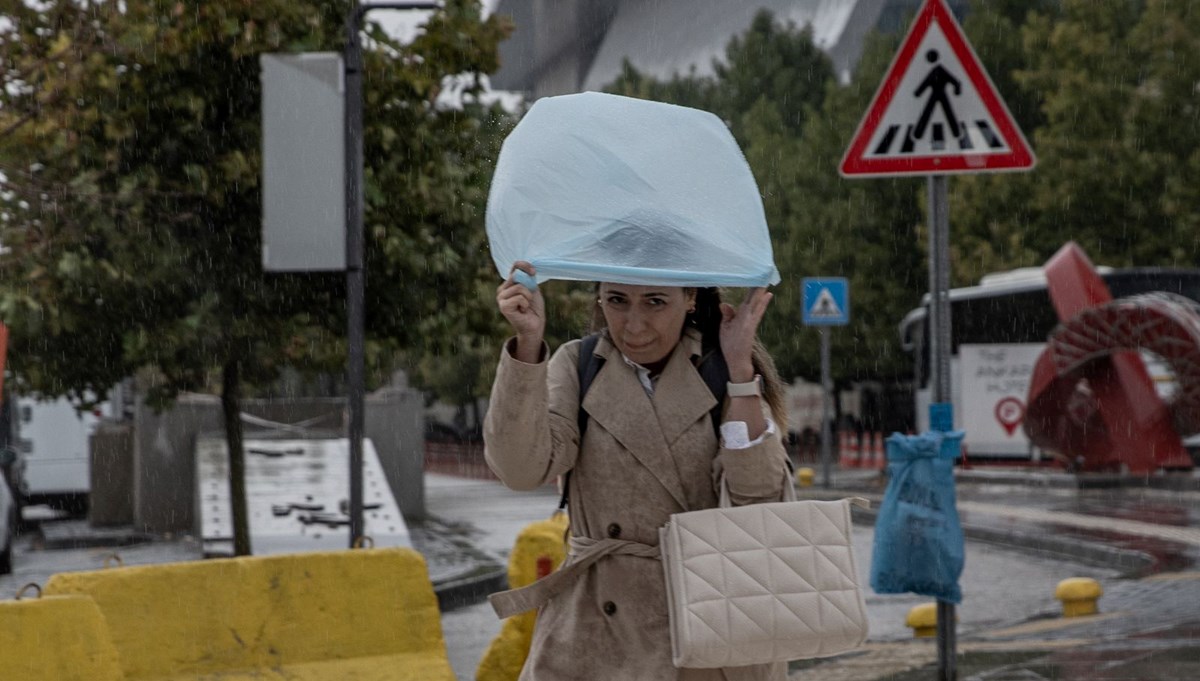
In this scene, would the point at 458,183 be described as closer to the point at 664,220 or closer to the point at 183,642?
the point at 183,642

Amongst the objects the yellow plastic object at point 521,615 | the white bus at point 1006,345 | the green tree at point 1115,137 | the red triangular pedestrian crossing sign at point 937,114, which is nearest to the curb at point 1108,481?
the white bus at point 1006,345

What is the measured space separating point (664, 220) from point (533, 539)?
3997 millimetres

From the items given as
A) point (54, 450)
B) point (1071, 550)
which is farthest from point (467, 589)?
point (54, 450)

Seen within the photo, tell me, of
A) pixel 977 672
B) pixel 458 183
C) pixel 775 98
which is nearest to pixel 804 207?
pixel 775 98

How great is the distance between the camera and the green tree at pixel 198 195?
11.5 metres

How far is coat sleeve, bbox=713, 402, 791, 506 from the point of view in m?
3.57

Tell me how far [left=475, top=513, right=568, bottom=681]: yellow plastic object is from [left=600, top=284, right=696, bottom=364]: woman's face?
3.42 meters

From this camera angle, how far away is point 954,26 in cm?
743

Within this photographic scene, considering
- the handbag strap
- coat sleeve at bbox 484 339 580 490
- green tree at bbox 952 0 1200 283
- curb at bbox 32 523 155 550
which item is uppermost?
green tree at bbox 952 0 1200 283

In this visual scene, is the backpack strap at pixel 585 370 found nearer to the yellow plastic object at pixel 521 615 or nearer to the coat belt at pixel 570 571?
the coat belt at pixel 570 571

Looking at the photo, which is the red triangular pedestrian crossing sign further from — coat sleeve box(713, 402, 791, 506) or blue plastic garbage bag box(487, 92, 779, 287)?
coat sleeve box(713, 402, 791, 506)

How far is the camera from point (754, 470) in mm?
3568

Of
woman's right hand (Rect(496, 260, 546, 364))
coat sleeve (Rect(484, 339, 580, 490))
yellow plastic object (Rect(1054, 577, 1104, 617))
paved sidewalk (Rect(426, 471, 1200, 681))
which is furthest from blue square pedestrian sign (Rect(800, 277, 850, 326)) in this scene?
woman's right hand (Rect(496, 260, 546, 364))

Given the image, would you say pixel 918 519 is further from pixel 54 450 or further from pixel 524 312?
pixel 54 450
